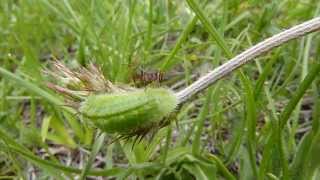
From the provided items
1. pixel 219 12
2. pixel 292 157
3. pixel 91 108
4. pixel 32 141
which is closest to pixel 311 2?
pixel 219 12

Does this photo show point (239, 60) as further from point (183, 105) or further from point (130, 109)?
point (183, 105)

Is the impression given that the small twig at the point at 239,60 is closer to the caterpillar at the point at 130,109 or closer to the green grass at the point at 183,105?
the caterpillar at the point at 130,109

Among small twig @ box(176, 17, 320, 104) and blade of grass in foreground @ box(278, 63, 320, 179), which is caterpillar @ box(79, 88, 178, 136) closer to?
small twig @ box(176, 17, 320, 104)

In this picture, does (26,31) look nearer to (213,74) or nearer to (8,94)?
(8,94)

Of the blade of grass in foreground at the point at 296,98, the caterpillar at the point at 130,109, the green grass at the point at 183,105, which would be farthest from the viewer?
the green grass at the point at 183,105

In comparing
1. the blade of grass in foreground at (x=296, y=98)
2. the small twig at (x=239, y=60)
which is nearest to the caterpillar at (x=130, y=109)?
the small twig at (x=239, y=60)

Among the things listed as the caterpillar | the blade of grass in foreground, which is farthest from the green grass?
the caterpillar
